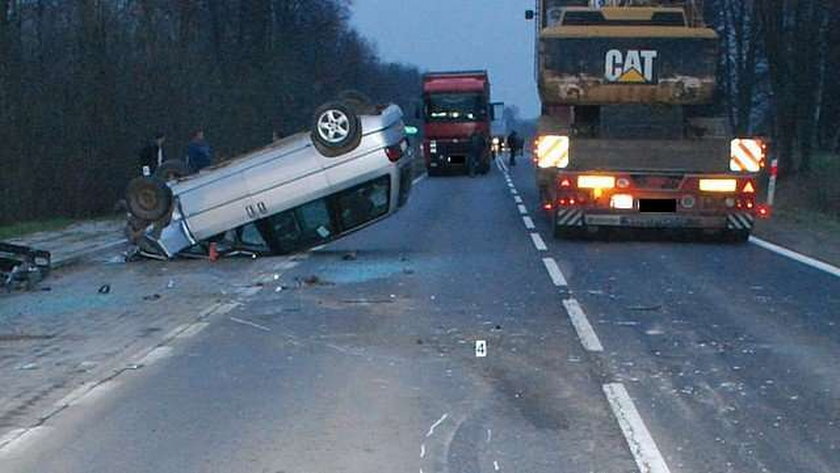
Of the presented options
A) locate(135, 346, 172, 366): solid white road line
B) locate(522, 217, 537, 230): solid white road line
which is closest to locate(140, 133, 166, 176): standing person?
locate(522, 217, 537, 230): solid white road line

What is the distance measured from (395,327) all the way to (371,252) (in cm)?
811

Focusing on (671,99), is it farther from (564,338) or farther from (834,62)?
(834,62)

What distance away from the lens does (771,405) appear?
9.10 metres

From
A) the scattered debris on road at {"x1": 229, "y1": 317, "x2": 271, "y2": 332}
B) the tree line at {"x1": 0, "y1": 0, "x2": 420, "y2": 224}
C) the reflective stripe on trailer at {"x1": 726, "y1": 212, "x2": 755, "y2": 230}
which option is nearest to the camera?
the scattered debris on road at {"x1": 229, "y1": 317, "x2": 271, "y2": 332}

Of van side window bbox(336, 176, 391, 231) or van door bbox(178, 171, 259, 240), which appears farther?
van side window bbox(336, 176, 391, 231)

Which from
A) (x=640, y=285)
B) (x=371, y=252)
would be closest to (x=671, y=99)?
(x=371, y=252)

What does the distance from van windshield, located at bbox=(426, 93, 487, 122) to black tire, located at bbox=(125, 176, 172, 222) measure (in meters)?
35.7

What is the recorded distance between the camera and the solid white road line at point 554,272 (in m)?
16.1

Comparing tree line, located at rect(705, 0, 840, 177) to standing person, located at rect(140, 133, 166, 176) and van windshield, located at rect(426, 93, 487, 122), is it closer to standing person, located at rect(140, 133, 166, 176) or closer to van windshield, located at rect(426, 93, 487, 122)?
van windshield, located at rect(426, 93, 487, 122)

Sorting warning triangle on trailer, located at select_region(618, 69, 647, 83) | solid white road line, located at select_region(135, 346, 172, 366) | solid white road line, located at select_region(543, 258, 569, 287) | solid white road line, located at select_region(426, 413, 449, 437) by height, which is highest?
warning triangle on trailer, located at select_region(618, 69, 647, 83)

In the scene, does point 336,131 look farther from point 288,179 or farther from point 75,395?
point 75,395

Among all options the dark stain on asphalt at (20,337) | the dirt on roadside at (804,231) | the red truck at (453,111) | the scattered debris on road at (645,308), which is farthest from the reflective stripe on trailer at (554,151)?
the red truck at (453,111)

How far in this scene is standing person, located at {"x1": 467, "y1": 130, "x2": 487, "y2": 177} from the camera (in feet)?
182

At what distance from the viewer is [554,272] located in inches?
683
